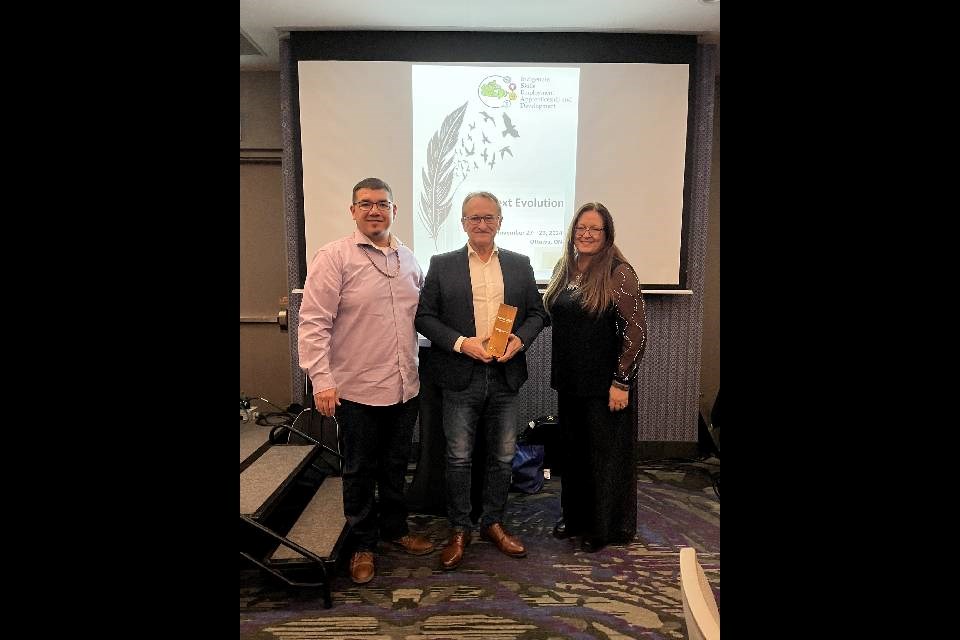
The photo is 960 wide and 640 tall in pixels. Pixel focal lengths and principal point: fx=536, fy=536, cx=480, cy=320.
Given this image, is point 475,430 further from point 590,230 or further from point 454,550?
point 590,230

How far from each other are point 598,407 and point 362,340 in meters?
0.96

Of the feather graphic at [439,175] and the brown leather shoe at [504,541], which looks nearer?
the brown leather shoe at [504,541]

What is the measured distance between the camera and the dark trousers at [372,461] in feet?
6.48

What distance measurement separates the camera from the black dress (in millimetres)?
2066

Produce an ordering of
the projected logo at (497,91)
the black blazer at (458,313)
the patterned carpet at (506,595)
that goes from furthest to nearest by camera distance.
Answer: the projected logo at (497,91), the black blazer at (458,313), the patterned carpet at (506,595)

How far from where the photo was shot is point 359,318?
6.42 ft

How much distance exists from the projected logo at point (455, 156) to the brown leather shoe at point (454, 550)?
169 cm

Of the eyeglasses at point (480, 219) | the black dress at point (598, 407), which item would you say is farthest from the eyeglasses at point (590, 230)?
the eyeglasses at point (480, 219)

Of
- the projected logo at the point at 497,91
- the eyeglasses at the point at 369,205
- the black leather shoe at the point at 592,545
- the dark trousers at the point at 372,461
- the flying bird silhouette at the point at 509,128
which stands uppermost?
the projected logo at the point at 497,91

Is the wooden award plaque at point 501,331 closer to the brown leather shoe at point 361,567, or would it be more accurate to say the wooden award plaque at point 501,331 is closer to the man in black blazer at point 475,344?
the man in black blazer at point 475,344
